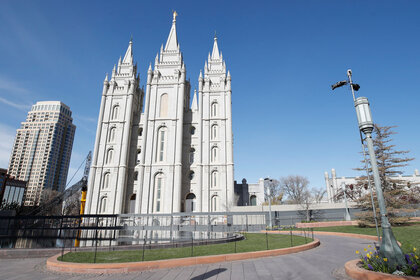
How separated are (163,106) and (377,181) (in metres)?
40.3

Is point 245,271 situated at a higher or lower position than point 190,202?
lower

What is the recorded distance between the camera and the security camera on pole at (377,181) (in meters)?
5.68

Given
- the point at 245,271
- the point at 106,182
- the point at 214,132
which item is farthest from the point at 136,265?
the point at 106,182

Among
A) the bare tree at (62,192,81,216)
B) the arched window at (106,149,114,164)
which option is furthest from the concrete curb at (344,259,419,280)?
the bare tree at (62,192,81,216)

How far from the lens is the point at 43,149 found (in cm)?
11081

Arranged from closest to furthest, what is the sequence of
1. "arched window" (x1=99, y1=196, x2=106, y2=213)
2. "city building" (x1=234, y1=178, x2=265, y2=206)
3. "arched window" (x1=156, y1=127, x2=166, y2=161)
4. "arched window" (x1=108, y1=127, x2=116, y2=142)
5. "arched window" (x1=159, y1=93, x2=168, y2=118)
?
"arched window" (x1=99, y1=196, x2=106, y2=213) → "arched window" (x1=156, y1=127, x2=166, y2=161) → "arched window" (x1=108, y1=127, x2=116, y2=142) → "arched window" (x1=159, y1=93, x2=168, y2=118) → "city building" (x1=234, y1=178, x2=265, y2=206)

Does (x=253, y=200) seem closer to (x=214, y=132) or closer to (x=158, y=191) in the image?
(x=214, y=132)

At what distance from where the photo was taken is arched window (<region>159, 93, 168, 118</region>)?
4315 cm

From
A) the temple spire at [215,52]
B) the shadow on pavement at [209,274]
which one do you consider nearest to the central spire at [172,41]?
the temple spire at [215,52]

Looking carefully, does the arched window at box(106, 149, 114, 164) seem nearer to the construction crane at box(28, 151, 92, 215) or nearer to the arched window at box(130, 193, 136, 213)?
the arched window at box(130, 193, 136, 213)

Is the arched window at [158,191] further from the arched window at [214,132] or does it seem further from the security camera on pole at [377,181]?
the security camera on pole at [377,181]

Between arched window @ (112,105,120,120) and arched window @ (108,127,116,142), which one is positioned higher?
arched window @ (112,105,120,120)

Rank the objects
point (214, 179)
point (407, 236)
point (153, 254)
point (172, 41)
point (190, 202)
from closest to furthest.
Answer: point (153, 254)
point (407, 236)
point (214, 179)
point (190, 202)
point (172, 41)

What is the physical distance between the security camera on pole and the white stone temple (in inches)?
1227
